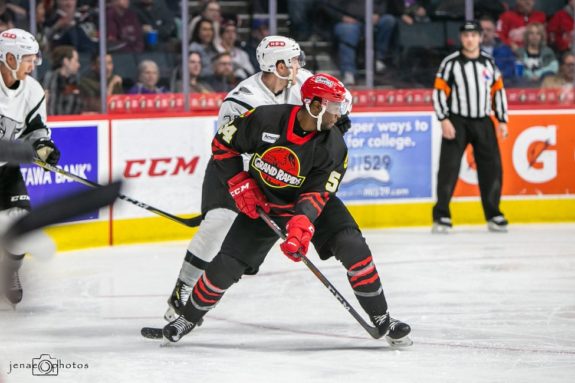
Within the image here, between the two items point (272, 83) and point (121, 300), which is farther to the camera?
point (121, 300)

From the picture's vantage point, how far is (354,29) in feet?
26.1

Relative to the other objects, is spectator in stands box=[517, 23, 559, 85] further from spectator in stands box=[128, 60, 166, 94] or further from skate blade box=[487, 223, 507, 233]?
spectator in stands box=[128, 60, 166, 94]

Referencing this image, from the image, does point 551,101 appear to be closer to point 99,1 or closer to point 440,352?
point 99,1

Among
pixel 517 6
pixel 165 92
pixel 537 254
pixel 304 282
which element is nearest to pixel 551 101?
pixel 517 6

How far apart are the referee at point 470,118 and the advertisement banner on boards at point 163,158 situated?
5.01ft

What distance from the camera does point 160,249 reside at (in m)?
6.86

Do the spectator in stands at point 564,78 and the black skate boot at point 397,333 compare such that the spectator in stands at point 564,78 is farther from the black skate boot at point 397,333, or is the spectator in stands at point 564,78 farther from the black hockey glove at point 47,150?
the black skate boot at point 397,333

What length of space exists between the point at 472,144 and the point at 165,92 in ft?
6.59

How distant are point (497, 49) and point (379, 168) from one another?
4.45 feet

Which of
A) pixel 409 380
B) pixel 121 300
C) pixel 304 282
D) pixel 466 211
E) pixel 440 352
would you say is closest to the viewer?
pixel 409 380

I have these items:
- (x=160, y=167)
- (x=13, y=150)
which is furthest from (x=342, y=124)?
(x=160, y=167)

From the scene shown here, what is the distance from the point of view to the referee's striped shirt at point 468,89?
7512mm

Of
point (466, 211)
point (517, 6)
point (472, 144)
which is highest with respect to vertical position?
point (517, 6)

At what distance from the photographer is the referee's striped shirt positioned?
751 centimetres
